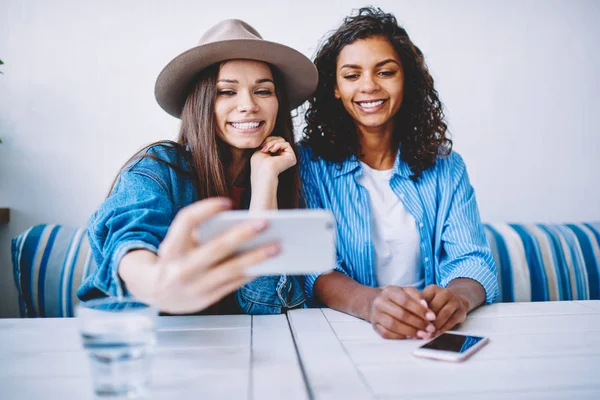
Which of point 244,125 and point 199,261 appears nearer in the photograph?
point 199,261

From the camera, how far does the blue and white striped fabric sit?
5.42ft

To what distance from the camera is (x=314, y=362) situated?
2.37 feet

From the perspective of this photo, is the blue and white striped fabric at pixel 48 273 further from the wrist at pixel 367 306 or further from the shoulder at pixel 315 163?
the wrist at pixel 367 306

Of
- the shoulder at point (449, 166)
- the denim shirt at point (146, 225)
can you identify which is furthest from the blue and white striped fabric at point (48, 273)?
the shoulder at point (449, 166)

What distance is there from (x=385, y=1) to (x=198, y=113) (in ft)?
3.59

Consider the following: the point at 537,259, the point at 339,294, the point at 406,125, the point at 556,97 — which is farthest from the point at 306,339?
the point at 556,97

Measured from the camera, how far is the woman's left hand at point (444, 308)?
91 centimetres

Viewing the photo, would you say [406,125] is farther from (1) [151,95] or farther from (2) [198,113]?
(1) [151,95]

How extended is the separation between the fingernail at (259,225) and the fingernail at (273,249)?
32 millimetres

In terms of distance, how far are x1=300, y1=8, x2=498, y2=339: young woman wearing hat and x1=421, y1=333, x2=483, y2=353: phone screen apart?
0.48m

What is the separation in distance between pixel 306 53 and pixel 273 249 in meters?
1.49

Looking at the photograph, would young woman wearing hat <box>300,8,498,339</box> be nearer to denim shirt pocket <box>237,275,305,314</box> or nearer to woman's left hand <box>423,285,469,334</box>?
denim shirt pocket <box>237,275,305,314</box>

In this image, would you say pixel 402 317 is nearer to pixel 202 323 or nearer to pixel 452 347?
pixel 452 347

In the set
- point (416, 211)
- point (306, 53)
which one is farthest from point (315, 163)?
point (306, 53)
